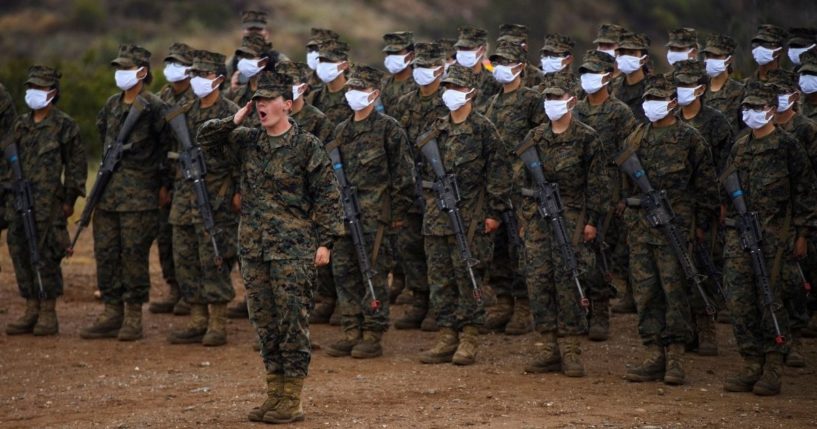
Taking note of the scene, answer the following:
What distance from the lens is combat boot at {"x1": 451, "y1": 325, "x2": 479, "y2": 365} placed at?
433 inches

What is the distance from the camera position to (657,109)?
10305 mm

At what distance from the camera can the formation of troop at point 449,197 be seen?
8938mm

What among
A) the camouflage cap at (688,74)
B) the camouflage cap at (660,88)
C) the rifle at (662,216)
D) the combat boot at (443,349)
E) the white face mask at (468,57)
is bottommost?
the combat boot at (443,349)

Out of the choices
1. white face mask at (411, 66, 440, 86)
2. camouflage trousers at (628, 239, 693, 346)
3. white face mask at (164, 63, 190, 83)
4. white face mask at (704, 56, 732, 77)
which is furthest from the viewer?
white face mask at (704, 56, 732, 77)

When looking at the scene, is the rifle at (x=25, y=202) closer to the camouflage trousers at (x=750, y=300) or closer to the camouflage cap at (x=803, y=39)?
the camouflage trousers at (x=750, y=300)

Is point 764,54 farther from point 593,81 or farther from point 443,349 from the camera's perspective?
point 443,349

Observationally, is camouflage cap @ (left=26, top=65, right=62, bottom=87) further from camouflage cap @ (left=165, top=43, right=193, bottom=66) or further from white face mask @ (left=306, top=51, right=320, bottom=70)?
white face mask @ (left=306, top=51, right=320, bottom=70)

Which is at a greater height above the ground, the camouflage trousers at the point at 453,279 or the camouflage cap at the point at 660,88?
the camouflage cap at the point at 660,88

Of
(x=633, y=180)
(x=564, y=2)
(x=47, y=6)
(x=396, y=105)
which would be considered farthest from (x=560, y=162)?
(x=564, y=2)

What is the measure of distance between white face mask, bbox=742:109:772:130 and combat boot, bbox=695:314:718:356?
2.02m

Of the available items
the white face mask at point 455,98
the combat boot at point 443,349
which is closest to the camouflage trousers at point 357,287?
the combat boot at point 443,349

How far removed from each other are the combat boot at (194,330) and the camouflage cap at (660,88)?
4.51 metres

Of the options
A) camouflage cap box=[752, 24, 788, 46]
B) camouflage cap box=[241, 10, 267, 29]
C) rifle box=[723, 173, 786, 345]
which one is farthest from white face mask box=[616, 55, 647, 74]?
camouflage cap box=[241, 10, 267, 29]

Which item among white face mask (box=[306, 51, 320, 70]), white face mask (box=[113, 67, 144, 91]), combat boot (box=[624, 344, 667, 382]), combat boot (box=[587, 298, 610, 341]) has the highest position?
white face mask (box=[306, 51, 320, 70])
